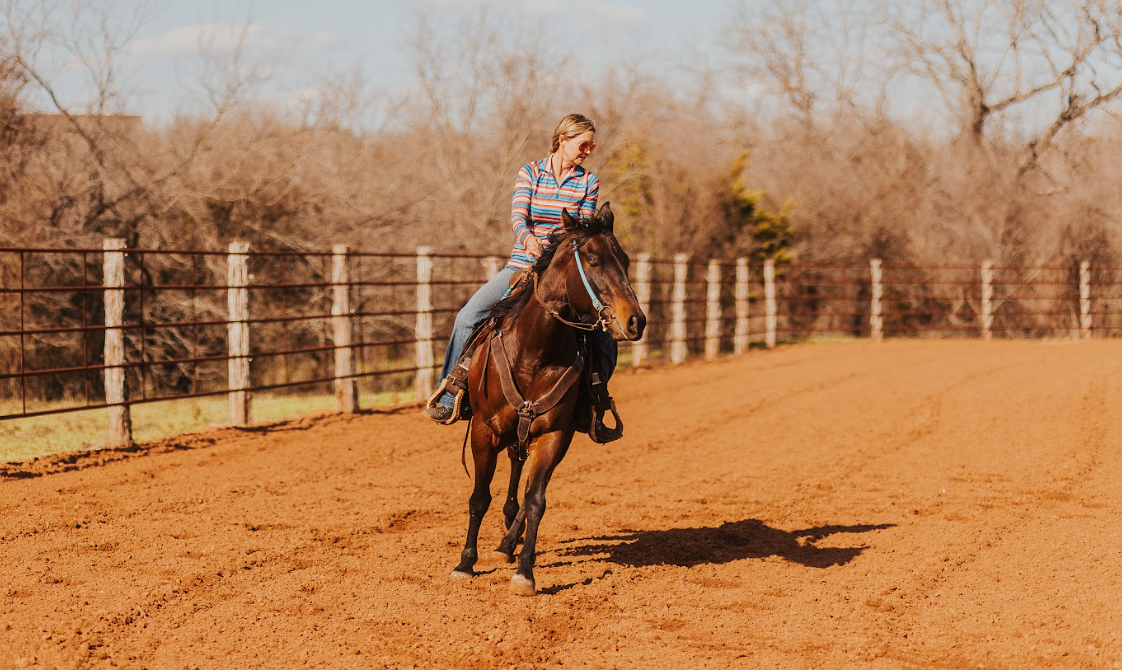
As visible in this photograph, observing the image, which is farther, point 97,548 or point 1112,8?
point 1112,8

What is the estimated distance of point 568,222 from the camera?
17.5 ft

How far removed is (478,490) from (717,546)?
1.72 metres

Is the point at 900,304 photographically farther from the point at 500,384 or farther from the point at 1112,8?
the point at 500,384

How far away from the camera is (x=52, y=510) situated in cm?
747

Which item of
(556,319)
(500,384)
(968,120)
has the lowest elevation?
(500,384)

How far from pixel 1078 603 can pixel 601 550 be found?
108 inches

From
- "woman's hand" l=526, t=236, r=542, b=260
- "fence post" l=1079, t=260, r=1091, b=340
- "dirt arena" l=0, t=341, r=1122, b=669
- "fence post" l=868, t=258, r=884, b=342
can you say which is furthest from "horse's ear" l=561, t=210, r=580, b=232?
"fence post" l=1079, t=260, r=1091, b=340

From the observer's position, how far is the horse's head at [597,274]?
495 centimetres

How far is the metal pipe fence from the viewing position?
12.0m

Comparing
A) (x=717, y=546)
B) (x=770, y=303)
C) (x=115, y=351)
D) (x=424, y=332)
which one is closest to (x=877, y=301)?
(x=770, y=303)

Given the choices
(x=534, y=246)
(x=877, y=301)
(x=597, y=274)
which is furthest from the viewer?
(x=877, y=301)

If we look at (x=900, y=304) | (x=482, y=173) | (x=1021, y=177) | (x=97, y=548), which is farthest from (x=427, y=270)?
(x=1021, y=177)

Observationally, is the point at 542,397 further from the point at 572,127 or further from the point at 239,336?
the point at 239,336

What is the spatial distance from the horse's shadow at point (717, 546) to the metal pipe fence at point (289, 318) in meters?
5.91
